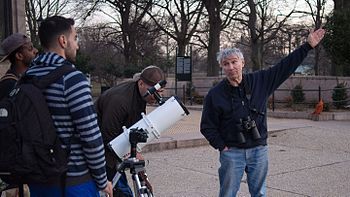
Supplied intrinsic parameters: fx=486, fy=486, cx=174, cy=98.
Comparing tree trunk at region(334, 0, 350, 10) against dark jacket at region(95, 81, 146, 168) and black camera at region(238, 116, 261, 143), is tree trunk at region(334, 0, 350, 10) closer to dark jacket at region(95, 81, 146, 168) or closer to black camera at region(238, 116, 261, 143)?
black camera at region(238, 116, 261, 143)

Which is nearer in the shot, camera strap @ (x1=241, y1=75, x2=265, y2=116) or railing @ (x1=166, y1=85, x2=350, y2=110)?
camera strap @ (x1=241, y1=75, x2=265, y2=116)

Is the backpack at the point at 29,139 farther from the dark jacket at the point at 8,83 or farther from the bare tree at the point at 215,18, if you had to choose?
the bare tree at the point at 215,18

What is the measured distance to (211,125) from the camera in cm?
406

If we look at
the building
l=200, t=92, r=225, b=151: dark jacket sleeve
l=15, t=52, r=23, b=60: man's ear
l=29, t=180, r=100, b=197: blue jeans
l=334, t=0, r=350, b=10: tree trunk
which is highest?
l=334, t=0, r=350, b=10: tree trunk

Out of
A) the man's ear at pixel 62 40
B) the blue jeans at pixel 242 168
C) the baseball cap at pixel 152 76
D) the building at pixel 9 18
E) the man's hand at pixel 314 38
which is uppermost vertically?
the building at pixel 9 18

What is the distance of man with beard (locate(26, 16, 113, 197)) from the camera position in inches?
103

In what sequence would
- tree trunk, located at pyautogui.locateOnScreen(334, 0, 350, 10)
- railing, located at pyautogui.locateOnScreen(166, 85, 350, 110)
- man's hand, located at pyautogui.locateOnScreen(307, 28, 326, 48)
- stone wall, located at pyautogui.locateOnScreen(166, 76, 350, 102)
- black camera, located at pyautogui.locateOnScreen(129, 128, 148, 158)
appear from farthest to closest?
tree trunk, located at pyautogui.locateOnScreen(334, 0, 350, 10), stone wall, located at pyautogui.locateOnScreen(166, 76, 350, 102), railing, located at pyautogui.locateOnScreen(166, 85, 350, 110), man's hand, located at pyautogui.locateOnScreen(307, 28, 326, 48), black camera, located at pyautogui.locateOnScreen(129, 128, 148, 158)

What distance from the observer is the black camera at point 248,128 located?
3.85 meters

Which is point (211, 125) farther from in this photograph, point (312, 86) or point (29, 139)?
point (312, 86)

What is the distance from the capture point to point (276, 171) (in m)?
7.64

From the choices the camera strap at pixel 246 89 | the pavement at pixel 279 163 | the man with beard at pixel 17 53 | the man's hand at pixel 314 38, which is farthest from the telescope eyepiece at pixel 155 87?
the pavement at pixel 279 163

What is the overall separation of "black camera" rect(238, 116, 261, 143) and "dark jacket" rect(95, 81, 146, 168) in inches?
31.6

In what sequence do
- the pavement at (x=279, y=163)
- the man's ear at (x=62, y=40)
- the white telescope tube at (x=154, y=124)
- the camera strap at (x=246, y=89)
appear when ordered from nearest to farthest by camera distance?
the man's ear at (x=62, y=40) → the white telescope tube at (x=154, y=124) → the camera strap at (x=246, y=89) → the pavement at (x=279, y=163)

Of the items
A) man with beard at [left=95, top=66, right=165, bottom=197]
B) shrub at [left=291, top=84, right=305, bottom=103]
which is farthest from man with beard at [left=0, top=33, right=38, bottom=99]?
shrub at [left=291, top=84, right=305, bottom=103]
